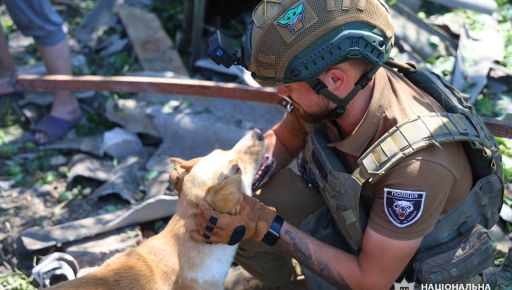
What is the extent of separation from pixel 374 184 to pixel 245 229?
72 centimetres

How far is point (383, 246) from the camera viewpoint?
9.43ft

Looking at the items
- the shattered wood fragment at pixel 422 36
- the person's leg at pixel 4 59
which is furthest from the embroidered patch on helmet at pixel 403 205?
the person's leg at pixel 4 59

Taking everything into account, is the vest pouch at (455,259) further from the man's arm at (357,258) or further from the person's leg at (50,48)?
the person's leg at (50,48)

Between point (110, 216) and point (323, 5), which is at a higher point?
point (323, 5)

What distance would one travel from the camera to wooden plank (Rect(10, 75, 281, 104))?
4.41m

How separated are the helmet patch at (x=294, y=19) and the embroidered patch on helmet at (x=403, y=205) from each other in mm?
916

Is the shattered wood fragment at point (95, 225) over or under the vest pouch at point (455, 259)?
under

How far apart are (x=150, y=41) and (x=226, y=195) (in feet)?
14.1

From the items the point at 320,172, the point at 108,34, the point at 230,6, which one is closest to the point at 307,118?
the point at 320,172

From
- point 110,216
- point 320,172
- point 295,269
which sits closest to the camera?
point 320,172

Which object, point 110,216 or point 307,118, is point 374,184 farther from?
point 110,216

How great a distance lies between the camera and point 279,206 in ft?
12.3

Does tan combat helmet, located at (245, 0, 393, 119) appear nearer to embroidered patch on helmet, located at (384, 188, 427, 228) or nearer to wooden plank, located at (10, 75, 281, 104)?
embroidered patch on helmet, located at (384, 188, 427, 228)

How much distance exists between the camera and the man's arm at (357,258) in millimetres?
2883
